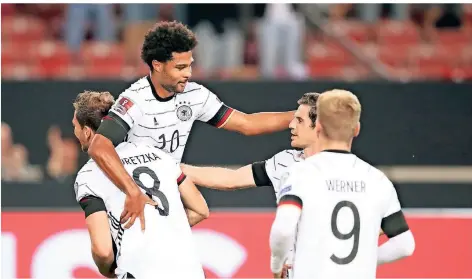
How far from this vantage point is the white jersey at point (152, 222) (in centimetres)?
451

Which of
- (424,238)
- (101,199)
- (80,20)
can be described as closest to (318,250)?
(101,199)

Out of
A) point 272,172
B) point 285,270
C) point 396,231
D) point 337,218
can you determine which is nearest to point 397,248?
point 396,231

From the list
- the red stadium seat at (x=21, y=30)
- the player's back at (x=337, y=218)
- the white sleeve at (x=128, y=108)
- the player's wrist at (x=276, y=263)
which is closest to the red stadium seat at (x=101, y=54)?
the red stadium seat at (x=21, y=30)

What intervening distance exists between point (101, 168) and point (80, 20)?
8066 mm

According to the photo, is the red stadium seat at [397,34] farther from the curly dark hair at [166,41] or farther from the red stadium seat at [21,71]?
the curly dark hair at [166,41]

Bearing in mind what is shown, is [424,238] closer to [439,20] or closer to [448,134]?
[448,134]

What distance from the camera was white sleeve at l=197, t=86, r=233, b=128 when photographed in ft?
18.4

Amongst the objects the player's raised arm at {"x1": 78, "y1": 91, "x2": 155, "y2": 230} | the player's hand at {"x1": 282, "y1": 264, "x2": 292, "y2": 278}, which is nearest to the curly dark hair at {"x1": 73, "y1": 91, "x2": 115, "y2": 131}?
the player's raised arm at {"x1": 78, "y1": 91, "x2": 155, "y2": 230}

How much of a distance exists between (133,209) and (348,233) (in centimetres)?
90

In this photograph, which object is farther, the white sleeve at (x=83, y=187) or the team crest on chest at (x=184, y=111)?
the team crest on chest at (x=184, y=111)

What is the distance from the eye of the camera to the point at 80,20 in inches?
495

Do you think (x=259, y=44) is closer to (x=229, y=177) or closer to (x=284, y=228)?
(x=229, y=177)

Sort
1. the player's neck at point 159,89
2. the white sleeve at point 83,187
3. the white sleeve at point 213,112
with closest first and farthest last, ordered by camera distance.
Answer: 1. the white sleeve at point 83,187
2. the player's neck at point 159,89
3. the white sleeve at point 213,112

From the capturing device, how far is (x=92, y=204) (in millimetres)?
4695
